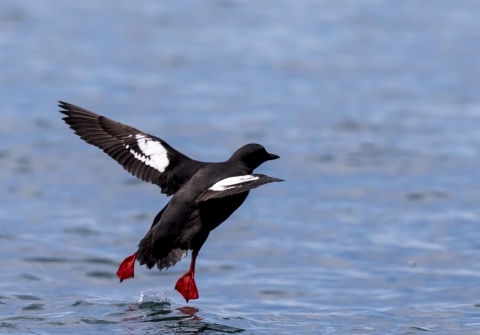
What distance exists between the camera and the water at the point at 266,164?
30.5 feet

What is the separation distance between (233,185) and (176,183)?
0.93m

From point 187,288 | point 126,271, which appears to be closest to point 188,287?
point 187,288

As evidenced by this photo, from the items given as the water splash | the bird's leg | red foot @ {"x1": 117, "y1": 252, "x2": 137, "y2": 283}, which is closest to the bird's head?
the bird's leg

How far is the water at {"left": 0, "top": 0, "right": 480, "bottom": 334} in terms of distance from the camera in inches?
366

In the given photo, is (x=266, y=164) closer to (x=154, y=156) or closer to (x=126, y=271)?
(x=126, y=271)

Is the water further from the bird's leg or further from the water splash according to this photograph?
the bird's leg

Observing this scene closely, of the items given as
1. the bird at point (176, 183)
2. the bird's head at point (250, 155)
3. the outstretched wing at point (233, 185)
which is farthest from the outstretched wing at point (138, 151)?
the outstretched wing at point (233, 185)

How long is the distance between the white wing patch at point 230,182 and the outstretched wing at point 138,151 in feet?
1.82

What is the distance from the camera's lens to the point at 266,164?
49.5ft

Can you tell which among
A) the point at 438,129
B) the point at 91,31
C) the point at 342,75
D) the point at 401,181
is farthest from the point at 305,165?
the point at 91,31

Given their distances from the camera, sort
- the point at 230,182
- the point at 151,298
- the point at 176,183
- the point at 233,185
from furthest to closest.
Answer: the point at 151,298, the point at 176,183, the point at 230,182, the point at 233,185

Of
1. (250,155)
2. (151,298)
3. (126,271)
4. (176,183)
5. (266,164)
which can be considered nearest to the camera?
(176,183)

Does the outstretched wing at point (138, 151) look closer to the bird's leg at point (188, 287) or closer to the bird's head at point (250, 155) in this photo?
the bird's head at point (250, 155)

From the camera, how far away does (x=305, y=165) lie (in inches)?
588
